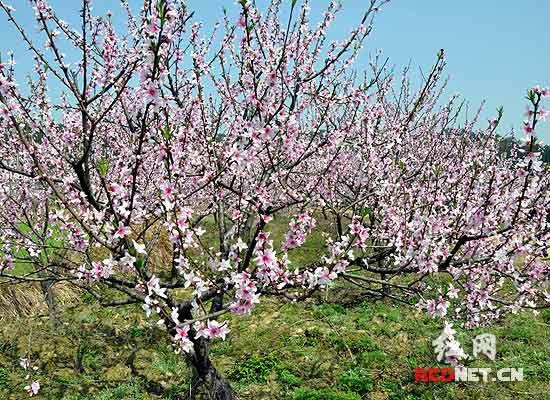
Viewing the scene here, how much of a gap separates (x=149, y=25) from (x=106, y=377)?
202 inches

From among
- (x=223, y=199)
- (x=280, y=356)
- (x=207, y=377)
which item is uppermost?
(x=223, y=199)

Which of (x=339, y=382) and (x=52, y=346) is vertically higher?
(x=52, y=346)

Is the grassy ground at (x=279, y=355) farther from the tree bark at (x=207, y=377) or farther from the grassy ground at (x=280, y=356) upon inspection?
the tree bark at (x=207, y=377)

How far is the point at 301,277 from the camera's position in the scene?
3.79 metres

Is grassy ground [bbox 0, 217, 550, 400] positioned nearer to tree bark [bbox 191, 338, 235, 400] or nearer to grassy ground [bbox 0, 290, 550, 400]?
grassy ground [bbox 0, 290, 550, 400]

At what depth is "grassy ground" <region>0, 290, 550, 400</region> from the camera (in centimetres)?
559

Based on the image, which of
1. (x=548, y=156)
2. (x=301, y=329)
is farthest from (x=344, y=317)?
(x=548, y=156)

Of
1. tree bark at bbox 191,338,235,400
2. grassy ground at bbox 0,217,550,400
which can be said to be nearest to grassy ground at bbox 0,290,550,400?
grassy ground at bbox 0,217,550,400

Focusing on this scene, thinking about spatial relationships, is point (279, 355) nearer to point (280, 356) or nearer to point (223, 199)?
point (280, 356)

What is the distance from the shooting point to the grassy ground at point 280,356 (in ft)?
18.4

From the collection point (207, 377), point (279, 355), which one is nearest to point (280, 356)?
point (279, 355)

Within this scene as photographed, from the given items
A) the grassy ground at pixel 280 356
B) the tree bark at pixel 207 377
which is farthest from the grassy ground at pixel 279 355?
the tree bark at pixel 207 377

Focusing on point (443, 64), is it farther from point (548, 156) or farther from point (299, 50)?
point (548, 156)

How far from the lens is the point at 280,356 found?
21.4 feet
